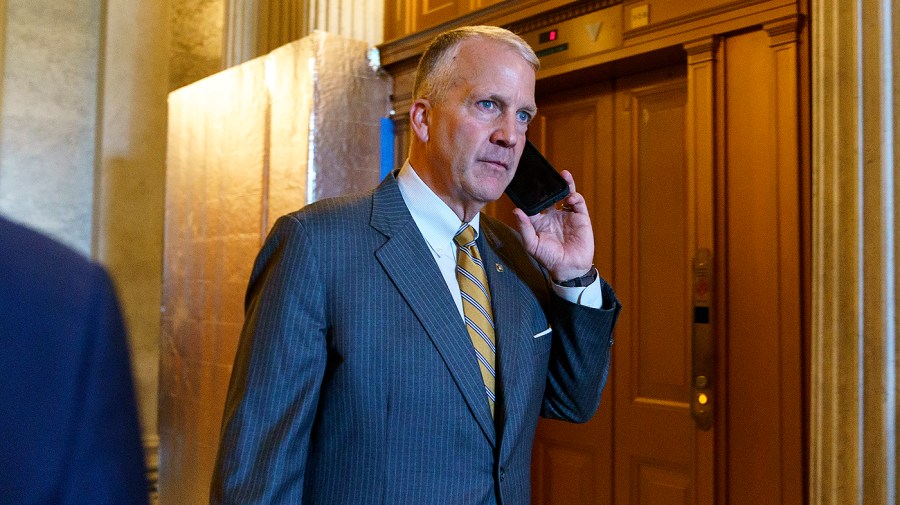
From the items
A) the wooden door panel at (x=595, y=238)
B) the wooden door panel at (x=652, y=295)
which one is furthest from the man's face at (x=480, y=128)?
the wooden door panel at (x=595, y=238)

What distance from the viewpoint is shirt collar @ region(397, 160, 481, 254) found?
1.77 metres

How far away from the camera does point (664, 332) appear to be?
3037 mm

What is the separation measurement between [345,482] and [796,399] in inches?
62.0

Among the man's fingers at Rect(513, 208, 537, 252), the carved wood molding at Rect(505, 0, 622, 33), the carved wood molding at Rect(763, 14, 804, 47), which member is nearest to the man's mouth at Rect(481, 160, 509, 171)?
the man's fingers at Rect(513, 208, 537, 252)

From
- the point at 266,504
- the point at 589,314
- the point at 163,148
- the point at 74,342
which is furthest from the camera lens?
the point at 163,148

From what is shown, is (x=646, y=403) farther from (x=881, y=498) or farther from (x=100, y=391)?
(x=100, y=391)

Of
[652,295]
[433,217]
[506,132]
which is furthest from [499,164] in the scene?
[652,295]

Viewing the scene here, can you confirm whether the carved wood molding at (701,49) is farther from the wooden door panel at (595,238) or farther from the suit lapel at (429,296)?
the suit lapel at (429,296)

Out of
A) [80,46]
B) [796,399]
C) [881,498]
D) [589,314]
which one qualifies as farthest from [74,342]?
[80,46]

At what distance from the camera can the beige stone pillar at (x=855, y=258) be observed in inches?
85.4

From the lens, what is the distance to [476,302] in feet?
5.68

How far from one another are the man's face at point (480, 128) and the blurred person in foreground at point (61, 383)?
1.29 m

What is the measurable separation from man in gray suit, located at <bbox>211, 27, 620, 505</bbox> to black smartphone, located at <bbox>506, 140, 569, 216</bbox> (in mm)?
37

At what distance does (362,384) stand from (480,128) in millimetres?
609
